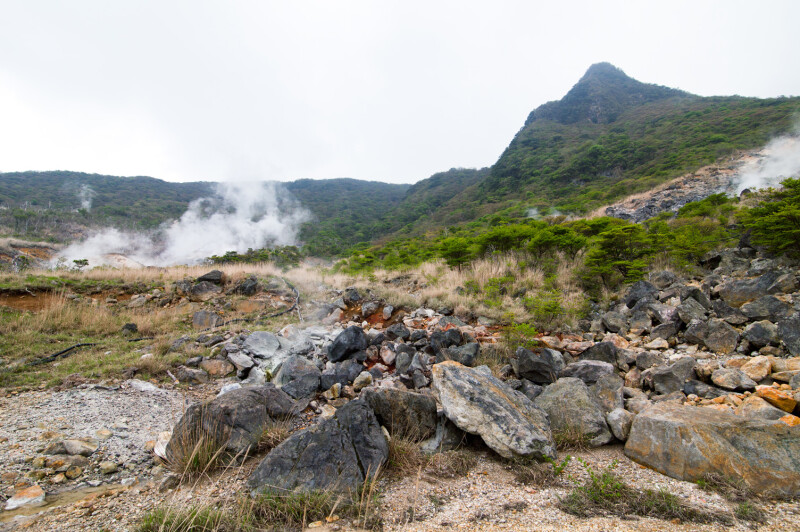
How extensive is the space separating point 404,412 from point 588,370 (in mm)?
2401

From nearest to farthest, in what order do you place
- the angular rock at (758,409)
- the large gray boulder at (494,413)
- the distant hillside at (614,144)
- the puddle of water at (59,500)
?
the puddle of water at (59,500) < the angular rock at (758,409) < the large gray boulder at (494,413) < the distant hillside at (614,144)

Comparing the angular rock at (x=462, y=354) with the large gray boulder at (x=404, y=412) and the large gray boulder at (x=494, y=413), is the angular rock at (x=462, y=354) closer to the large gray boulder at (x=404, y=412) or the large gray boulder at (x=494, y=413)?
the large gray boulder at (x=494, y=413)

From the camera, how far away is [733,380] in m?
2.87

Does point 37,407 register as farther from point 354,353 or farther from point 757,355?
point 757,355

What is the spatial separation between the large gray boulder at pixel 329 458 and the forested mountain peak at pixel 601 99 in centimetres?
7414

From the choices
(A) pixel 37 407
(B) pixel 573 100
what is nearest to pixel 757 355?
(A) pixel 37 407

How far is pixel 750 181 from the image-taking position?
57.4 ft

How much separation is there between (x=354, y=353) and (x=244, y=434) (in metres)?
2.40

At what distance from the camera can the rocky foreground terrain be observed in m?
1.98

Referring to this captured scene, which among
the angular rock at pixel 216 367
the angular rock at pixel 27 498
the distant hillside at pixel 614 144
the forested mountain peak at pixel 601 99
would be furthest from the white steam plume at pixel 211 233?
the forested mountain peak at pixel 601 99

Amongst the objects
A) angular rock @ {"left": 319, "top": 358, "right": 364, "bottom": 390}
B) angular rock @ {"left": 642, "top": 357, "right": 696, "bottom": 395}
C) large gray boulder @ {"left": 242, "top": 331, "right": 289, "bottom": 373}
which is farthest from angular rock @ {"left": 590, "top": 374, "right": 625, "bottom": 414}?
large gray boulder @ {"left": 242, "top": 331, "right": 289, "bottom": 373}

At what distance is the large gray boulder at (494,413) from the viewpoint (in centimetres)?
251

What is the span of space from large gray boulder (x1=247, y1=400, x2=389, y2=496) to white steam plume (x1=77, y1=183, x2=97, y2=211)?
5725 cm

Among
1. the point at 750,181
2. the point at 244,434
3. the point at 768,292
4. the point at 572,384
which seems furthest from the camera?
the point at 750,181
